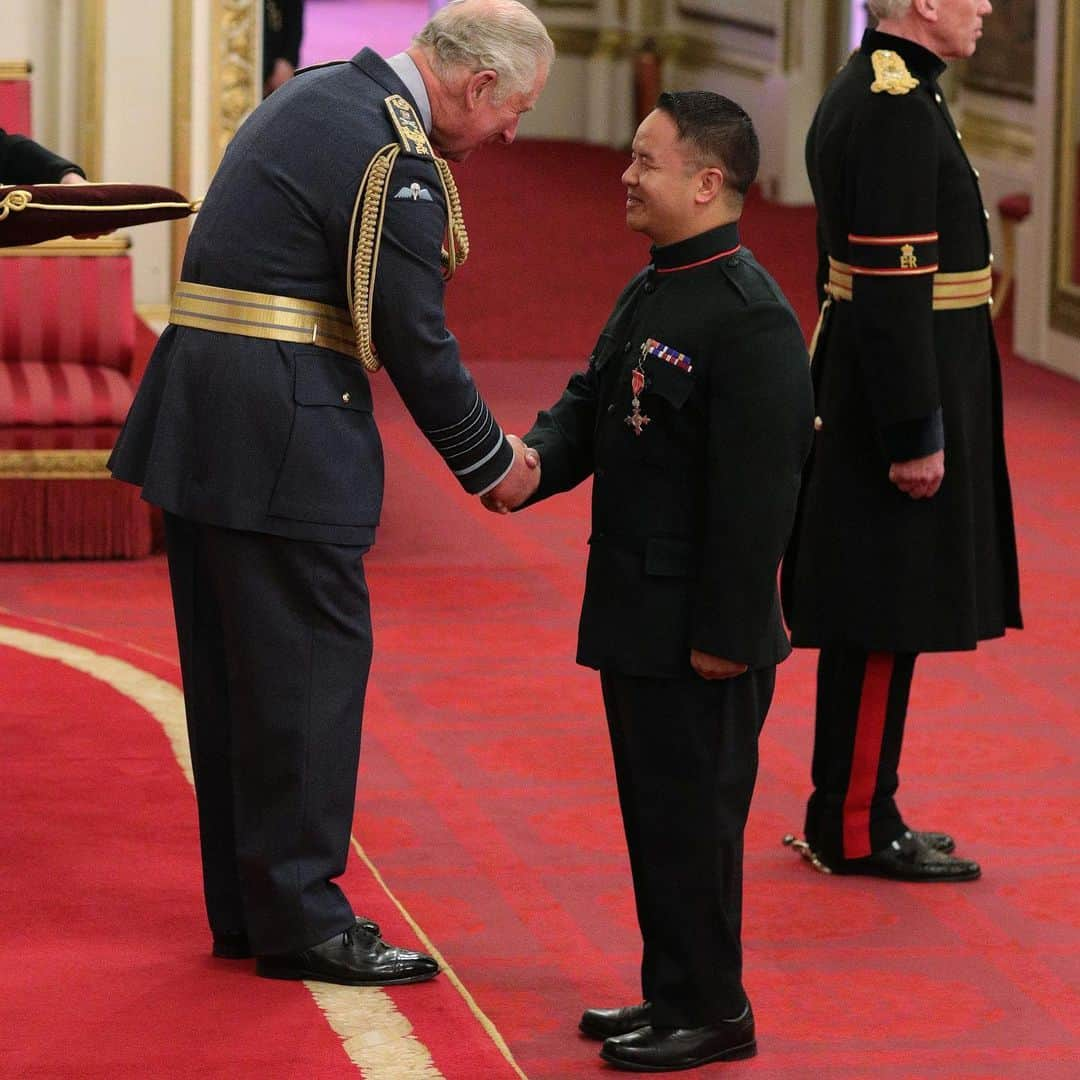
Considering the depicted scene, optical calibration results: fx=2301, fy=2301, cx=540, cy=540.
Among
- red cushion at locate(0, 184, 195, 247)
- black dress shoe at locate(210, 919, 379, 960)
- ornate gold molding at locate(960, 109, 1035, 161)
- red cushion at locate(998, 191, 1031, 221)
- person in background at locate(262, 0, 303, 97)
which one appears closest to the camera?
black dress shoe at locate(210, 919, 379, 960)

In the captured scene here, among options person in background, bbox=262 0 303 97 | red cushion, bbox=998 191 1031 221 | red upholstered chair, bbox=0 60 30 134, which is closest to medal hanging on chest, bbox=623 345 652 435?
red upholstered chair, bbox=0 60 30 134

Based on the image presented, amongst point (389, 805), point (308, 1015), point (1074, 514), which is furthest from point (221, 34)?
point (308, 1015)

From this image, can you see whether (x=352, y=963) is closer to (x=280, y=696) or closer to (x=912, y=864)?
(x=280, y=696)

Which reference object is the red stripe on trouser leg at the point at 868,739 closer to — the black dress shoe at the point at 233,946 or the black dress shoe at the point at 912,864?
the black dress shoe at the point at 912,864

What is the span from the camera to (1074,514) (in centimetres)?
705

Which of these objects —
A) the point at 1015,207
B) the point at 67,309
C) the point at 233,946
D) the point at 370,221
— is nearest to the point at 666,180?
the point at 370,221

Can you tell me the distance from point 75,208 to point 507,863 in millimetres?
1376

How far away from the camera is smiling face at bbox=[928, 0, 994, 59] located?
378 cm

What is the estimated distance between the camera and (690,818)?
3.13 metres

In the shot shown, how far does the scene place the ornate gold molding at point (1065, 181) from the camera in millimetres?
8992

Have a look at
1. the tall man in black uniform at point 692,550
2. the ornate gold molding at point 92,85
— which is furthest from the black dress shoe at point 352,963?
the ornate gold molding at point 92,85

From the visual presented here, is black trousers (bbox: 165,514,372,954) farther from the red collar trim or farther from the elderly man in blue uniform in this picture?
the red collar trim

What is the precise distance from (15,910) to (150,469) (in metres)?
0.82

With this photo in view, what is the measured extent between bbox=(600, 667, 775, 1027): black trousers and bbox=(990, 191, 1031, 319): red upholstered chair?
7.23 metres
